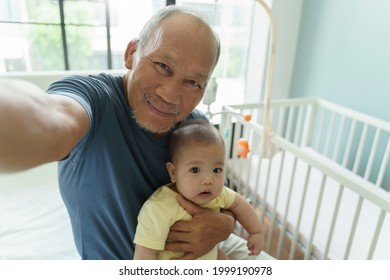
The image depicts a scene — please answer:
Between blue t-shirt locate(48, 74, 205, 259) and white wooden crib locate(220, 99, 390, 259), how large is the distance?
755 millimetres

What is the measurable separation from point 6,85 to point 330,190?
6.20ft

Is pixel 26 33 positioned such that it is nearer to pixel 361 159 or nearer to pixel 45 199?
pixel 45 199

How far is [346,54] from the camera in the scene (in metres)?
2.14

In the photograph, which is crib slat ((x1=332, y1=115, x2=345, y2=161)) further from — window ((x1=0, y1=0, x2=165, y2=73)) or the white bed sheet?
the white bed sheet

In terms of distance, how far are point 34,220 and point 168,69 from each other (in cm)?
122

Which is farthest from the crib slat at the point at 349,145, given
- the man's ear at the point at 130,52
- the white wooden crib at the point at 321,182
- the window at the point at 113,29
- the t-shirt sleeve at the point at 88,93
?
the t-shirt sleeve at the point at 88,93

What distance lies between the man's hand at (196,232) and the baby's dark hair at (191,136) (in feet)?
0.50

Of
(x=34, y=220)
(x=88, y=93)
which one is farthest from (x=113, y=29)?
(x=88, y=93)

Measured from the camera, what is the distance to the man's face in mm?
733

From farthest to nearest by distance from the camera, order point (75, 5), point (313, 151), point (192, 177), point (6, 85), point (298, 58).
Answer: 1. point (75, 5)
2. point (298, 58)
3. point (313, 151)
4. point (192, 177)
5. point (6, 85)

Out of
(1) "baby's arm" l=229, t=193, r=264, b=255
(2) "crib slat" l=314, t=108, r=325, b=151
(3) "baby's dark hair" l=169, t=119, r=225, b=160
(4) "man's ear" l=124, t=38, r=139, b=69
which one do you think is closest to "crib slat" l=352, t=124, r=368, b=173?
(2) "crib slat" l=314, t=108, r=325, b=151
